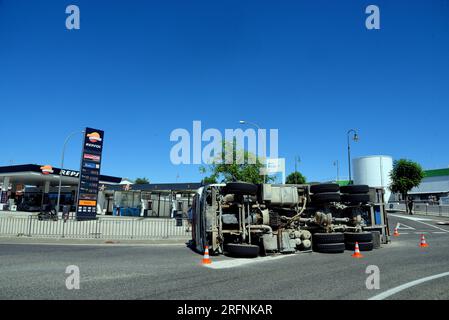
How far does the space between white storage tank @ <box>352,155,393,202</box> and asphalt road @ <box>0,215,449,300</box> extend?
67950 millimetres

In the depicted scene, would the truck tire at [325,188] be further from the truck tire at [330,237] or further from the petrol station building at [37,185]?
the petrol station building at [37,185]

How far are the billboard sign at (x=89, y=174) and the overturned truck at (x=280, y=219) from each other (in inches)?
776

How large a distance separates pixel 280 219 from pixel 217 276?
15.6ft

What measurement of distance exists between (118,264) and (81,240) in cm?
747

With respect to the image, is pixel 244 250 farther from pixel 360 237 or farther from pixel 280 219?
pixel 360 237

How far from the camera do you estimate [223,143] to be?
142 ft

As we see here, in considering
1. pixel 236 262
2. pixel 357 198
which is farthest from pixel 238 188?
pixel 357 198

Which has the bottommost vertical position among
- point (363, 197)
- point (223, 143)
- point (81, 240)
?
point (81, 240)

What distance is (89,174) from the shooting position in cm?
2923

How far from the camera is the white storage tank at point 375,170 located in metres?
72.2

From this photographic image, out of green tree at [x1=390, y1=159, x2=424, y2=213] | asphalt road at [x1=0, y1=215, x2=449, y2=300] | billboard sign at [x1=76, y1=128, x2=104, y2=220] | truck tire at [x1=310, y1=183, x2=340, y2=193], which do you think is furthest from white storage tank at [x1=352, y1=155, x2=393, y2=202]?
asphalt road at [x1=0, y1=215, x2=449, y2=300]

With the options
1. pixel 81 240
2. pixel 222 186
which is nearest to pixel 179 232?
pixel 81 240

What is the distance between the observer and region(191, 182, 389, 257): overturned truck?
10.7 meters
